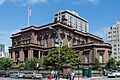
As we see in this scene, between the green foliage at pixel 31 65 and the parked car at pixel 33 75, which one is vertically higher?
the green foliage at pixel 31 65

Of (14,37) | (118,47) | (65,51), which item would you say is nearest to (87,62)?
(65,51)

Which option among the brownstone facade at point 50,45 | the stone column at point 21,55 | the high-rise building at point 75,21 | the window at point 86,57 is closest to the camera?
the brownstone facade at point 50,45

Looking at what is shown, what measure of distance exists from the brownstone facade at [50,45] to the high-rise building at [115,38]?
202ft

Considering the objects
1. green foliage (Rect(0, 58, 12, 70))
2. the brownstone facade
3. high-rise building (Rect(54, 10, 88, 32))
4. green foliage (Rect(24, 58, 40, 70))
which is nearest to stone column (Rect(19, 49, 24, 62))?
the brownstone facade

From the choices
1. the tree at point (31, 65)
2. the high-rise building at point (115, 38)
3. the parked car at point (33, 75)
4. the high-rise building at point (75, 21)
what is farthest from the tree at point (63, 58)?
the high-rise building at point (115, 38)

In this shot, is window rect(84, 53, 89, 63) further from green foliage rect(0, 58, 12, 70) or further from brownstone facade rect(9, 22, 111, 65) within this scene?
green foliage rect(0, 58, 12, 70)

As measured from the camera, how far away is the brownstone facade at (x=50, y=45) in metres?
85.5

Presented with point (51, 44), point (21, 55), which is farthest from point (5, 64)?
point (51, 44)

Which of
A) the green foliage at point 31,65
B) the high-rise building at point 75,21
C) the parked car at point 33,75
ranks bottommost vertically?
the parked car at point 33,75

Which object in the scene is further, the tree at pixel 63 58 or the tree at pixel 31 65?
the tree at pixel 31 65

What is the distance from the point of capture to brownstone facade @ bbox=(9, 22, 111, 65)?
281 ft

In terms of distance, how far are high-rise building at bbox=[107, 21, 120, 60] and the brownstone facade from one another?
6149cm

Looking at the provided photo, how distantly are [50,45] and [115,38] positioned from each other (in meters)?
82.7

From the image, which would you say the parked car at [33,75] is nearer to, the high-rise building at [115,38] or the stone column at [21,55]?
the stone column at [21,55]
